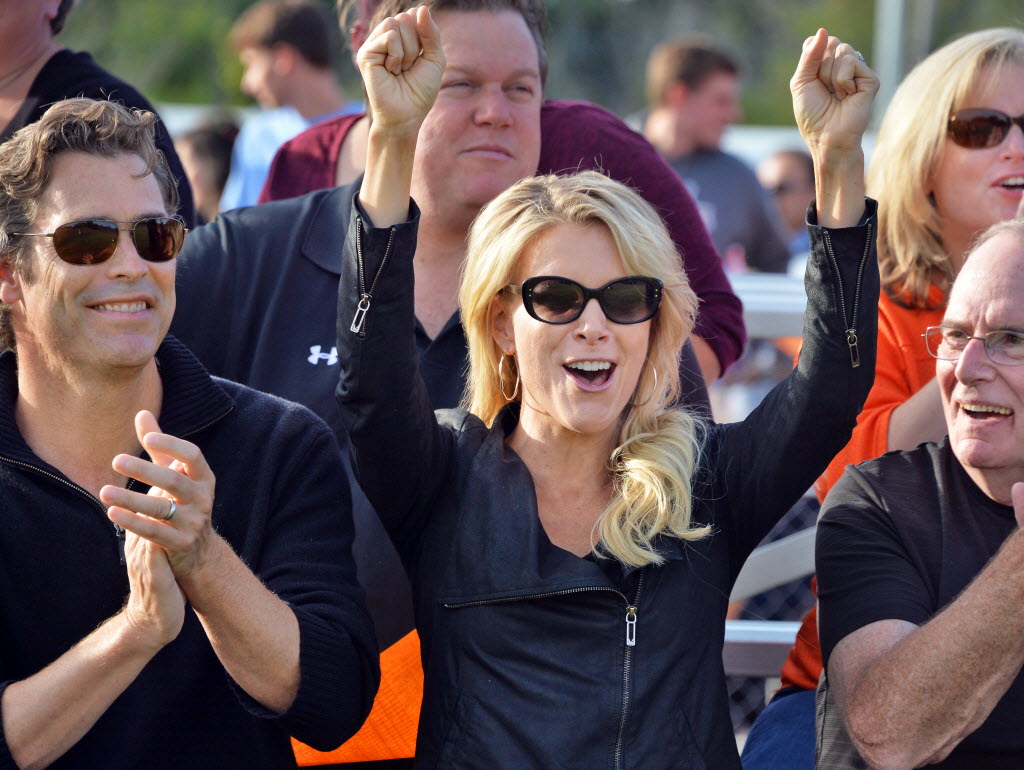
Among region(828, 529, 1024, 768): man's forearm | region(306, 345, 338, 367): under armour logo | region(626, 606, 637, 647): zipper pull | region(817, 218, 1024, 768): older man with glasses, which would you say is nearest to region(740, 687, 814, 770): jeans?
region(817, 218, 1024, 768): older man with glasses

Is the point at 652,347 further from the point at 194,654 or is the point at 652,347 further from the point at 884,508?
the point at 194,654

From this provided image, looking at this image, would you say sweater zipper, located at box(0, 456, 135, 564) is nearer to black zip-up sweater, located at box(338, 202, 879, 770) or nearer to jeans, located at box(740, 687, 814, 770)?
black zip-up sweater, located at box(338, 202, 879, 770)

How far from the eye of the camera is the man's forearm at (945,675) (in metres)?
2.33

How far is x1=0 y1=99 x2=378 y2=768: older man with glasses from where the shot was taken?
92.4 inches

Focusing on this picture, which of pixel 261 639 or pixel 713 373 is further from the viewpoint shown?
pixel 713 373

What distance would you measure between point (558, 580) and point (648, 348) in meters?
0.52

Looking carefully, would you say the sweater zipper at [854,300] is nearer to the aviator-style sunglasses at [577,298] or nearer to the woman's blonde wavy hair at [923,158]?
the aviator-style sunglasses at [577,298]

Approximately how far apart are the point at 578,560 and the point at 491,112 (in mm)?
1210

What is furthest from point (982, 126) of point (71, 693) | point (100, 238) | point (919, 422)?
point (71, 693)

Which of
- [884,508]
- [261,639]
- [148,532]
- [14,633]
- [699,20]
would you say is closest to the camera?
[148,532]

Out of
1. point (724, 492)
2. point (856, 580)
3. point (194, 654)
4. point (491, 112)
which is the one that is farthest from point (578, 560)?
point (491, 112)

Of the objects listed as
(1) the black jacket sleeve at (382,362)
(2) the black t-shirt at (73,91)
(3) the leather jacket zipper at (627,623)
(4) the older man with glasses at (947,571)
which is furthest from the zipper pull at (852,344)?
(2) the black t-shirt at (73,91)

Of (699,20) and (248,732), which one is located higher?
(699,20)

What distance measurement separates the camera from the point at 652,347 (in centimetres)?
269
